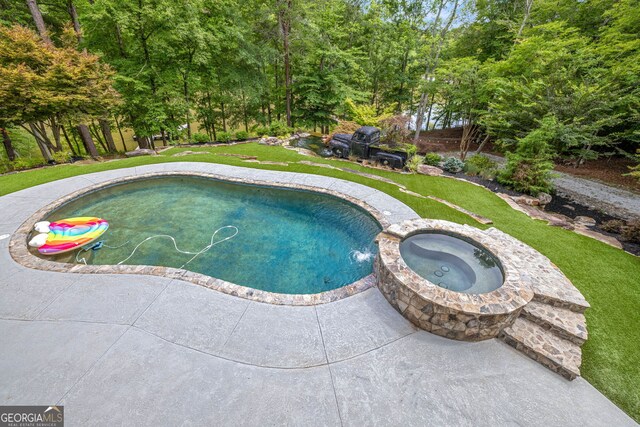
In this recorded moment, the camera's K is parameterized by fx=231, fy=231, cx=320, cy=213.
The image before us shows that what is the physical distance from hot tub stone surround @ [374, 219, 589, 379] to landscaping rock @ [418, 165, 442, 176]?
21.4ft

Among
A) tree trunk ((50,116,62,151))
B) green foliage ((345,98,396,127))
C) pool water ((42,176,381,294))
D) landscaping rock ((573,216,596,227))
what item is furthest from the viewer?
green foliage ((345,98,396,127))

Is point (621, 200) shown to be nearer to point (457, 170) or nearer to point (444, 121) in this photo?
point (457, 170)

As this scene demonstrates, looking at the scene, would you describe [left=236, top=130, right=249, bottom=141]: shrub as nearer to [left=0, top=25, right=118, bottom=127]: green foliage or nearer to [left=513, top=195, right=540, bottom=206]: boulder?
[left=0, top=25, right=118, bottom=127]: green foliage

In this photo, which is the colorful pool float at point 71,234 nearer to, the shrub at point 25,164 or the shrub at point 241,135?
the shrub at point 25,164

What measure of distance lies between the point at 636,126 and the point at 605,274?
444 inches

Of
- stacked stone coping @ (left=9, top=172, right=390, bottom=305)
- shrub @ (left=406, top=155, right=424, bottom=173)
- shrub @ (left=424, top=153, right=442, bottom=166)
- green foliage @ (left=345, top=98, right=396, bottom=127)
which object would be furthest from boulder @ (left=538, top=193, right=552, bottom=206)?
green foliage @ (left=345, top=98, right=396, bottom=127)

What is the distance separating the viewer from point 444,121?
26.7 meters

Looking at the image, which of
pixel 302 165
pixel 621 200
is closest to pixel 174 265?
pixel 302 165

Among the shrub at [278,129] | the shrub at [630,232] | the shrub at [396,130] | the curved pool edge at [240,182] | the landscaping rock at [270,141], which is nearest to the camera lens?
the curved pool edge at [240,182]

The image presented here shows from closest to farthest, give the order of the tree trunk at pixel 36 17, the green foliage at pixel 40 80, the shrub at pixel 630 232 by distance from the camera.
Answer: the shrub at pixel 630 232, the green foliage at pixel 40 80, the tree trunk at pixel 36 17

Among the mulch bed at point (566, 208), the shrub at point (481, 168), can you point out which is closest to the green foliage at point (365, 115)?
the shrub at point (481, 168)

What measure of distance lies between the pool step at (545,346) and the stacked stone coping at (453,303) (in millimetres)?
190

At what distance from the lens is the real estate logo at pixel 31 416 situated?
2.51 meters

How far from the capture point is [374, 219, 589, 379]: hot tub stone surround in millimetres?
3426
